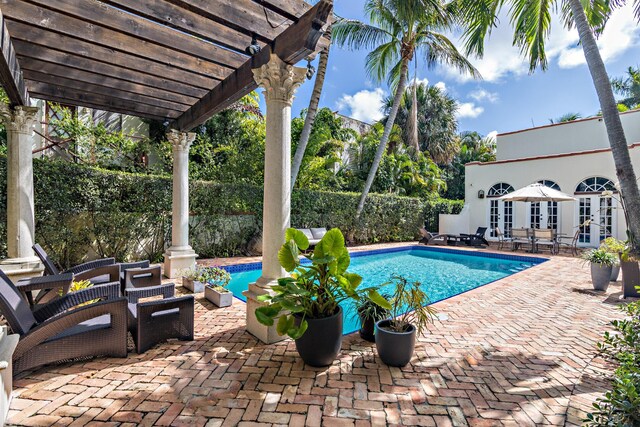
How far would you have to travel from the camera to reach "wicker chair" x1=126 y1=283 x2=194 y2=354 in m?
3.38

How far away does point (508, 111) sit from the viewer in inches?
950

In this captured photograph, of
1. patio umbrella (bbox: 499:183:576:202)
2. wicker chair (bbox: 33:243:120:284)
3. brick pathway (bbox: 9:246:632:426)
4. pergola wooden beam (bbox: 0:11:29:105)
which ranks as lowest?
brick pathway (bbox: 9:246:632:426)

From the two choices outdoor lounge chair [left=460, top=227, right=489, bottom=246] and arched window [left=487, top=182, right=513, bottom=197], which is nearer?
outdoor lounge chair [left=460, top=227, right=489, bottom=246]

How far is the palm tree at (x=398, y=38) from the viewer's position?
11839 mm

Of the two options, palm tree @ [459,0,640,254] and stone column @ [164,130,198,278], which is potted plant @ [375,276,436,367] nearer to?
palm tree @ [459,0,640,254]

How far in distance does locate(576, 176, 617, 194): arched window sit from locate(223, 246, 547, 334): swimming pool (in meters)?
5.44

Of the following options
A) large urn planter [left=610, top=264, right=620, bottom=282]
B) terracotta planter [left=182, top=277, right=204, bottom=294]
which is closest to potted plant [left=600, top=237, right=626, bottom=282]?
large urn planter [left=610, top=264, right=620, bottom=282]

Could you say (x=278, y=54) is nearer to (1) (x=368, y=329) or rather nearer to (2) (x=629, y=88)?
(1) (x=368, y=329)

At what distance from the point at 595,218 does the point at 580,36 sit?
11.0 m

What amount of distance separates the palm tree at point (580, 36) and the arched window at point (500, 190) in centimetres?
831

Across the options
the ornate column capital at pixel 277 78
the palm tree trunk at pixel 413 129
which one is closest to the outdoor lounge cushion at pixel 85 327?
the ornate column capital at pixel 277 78

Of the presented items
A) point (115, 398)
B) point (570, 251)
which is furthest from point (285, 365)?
point (570, 251)

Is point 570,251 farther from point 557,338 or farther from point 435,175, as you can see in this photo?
point 557,338

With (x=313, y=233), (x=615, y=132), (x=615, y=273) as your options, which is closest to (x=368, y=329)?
(x=615, y=132)
